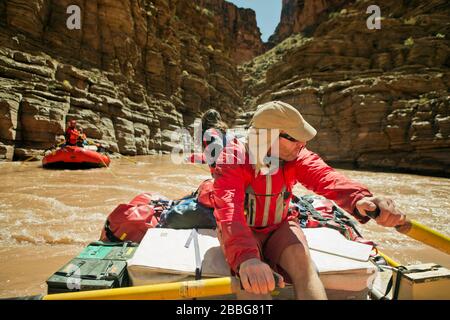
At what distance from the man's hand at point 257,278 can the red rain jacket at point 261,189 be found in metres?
0.18

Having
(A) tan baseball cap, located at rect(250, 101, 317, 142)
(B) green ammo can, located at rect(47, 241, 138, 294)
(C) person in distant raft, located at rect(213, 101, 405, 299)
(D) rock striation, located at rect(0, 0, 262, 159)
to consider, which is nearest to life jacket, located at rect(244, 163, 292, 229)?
(C) person in distant raft, located at rect(213, 101, 405, 299)

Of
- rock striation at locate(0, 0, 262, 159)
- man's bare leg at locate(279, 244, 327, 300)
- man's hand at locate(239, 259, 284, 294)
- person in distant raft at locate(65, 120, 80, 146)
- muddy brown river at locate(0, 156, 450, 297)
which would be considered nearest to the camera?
man's hand at locate(239, 259, 284, 294)

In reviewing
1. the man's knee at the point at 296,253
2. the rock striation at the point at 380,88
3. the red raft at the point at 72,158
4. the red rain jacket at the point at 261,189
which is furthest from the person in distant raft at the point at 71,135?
the rock striation at the point at 380,88

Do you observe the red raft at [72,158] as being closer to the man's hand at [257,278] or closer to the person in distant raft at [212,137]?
the person in distant raft at [212,137]

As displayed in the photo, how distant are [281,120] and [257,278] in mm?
892

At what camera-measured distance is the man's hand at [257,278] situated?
4.07ft

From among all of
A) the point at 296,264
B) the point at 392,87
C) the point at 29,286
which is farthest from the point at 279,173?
the point at 392,87

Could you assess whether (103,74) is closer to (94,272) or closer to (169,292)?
(94,272)

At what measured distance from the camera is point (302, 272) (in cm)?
147

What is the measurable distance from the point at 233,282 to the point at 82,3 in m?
18.8

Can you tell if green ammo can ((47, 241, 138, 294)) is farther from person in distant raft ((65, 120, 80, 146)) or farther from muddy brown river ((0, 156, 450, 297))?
person in distant raft ((65, 120, 80, 146))

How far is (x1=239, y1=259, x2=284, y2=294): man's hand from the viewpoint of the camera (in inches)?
48.8

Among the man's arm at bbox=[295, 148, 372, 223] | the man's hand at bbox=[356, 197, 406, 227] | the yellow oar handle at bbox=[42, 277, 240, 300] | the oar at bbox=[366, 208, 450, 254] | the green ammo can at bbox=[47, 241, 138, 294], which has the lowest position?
the green ammo can at bbox=[47, 241, 138, 294]

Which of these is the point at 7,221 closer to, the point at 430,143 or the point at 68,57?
the point at 68,57
